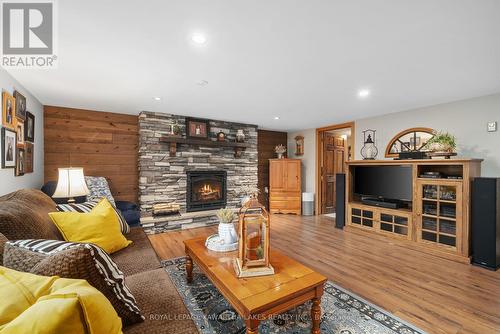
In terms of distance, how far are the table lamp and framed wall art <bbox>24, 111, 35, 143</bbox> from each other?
920 millimetres

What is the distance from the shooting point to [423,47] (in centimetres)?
192

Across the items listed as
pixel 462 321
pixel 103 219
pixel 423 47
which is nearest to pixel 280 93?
pixel 423 47

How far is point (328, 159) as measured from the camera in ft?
19.4

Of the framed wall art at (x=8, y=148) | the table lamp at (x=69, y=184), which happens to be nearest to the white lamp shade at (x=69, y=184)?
the table lamp at (x=69, y=184)

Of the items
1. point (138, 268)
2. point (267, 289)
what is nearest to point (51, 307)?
point (267, 289)

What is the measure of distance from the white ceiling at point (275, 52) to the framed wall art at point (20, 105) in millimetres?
194

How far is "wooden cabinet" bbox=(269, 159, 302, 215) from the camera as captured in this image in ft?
18.9

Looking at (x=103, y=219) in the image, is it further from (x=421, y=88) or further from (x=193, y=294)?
(x=421, y=88)

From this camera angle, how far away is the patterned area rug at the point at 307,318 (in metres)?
1.67

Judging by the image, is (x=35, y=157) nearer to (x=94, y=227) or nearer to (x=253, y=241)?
(x=94, y=227)

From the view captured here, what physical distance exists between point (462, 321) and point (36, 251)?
2.81 metres

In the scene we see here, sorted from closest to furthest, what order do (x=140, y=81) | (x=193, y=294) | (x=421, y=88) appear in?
(x=193, y=294)
(x=140, y=81)
(x=421, y=88)
